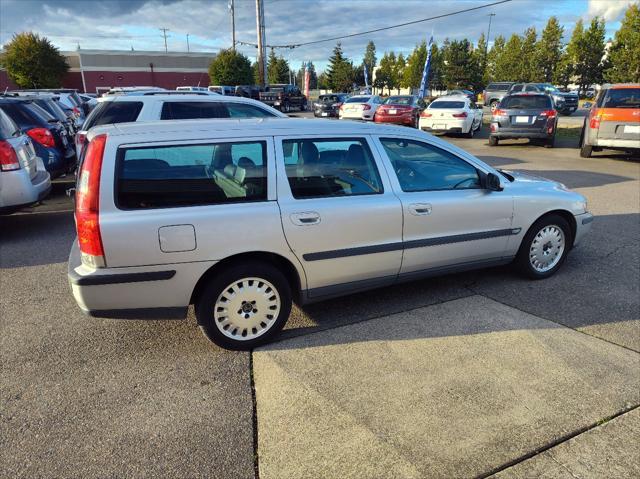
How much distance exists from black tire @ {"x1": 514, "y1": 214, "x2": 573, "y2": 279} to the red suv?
330 inches

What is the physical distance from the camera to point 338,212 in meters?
3.46

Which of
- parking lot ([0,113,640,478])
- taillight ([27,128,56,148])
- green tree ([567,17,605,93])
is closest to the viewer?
parking lot ([0,113,640,478])

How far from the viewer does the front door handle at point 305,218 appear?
3312 millimetres

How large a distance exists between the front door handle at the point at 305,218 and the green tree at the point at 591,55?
53.1 metres

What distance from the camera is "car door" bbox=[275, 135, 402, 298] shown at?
132 inches

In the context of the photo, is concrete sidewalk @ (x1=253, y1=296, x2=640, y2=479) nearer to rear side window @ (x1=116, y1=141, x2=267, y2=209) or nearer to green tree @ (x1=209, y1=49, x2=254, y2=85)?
rear side window @ (x1=116, y1=141, x2=267, y2=209)

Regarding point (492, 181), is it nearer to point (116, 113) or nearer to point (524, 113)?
point (116, 113)

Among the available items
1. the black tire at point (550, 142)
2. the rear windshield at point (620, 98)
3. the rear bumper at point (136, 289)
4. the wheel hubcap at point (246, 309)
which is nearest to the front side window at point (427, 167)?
the wheel hubcap at point (246, 309)

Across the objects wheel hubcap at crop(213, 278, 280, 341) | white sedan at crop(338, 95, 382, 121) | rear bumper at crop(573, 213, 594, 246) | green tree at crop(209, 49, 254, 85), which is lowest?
wheel hubcap at crop(213, 278, 280, 341)

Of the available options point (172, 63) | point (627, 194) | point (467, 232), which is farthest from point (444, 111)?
point (172, 63)

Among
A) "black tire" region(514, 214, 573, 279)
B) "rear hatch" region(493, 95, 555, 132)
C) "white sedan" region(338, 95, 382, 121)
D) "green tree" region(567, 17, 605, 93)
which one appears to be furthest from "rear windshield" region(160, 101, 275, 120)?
"green tree" region(567, 17, 605, 93)

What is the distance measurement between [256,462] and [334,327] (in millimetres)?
1491

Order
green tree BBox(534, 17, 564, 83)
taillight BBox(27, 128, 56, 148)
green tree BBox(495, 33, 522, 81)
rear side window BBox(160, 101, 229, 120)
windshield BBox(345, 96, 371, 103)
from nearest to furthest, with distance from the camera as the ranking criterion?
rear side window BBox(160, 101, 229, 120), taillight BBox(27, 128, 56, 148), windshield BBox(345, 96, 371, 103), green tree BBox(534, 17, 564, 83), green tree BBox(495, 33, 522, 81)

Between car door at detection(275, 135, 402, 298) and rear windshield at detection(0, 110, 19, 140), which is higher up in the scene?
rear windshield at detection(0, 110, 19, 140)
